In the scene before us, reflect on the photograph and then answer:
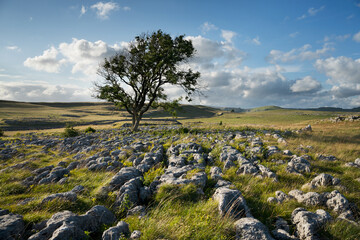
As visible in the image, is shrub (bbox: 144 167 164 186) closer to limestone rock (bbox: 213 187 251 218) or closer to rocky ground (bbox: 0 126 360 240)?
rocky ground (bbox: 0 126 360 240)

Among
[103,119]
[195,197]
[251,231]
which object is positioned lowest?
[103,119]

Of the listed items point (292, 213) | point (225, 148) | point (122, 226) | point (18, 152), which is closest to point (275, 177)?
point (292, 213)

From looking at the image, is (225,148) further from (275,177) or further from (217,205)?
(217,205)

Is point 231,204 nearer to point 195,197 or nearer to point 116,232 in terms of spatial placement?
point 195,197

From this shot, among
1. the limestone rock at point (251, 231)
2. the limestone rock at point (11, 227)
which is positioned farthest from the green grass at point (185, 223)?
the limestone rock at point (11, 227)

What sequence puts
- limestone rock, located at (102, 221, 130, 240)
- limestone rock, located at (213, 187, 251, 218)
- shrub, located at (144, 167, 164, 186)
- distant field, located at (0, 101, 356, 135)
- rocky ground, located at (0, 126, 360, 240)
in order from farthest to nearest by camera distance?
distant field, located at (0, 101, 356, 135), shrub, located at (144, 167, 164, 186), limestone rock, located at (213, 187, 251, 218), rocky ground, located at (0, 126, 360, 240), limestone rock, located at (102, 221, 130, 240)

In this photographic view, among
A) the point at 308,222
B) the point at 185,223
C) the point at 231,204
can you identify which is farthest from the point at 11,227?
the point at 308,222

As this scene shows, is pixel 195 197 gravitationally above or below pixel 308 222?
below

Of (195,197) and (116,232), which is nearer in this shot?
(116,232)

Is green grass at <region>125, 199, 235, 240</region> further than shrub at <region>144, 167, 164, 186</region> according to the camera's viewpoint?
No

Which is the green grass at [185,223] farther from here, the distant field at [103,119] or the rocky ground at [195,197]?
the distant field at [103,119]

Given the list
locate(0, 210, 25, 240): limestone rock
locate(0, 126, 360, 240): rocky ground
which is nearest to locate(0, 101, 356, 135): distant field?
locate(0, 126, 360, 240): rocky ground

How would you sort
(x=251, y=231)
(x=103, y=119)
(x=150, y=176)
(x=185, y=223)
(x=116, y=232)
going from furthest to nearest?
1. (x=103, y=119)
2. (x=150, y=176)
3. (x=185, y=223)
4. (x=251, y=231)
5. (x=116, y=232)

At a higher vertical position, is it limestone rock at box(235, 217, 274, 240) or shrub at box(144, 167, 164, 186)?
limestone rock at box(235, 217, 274, 240)
